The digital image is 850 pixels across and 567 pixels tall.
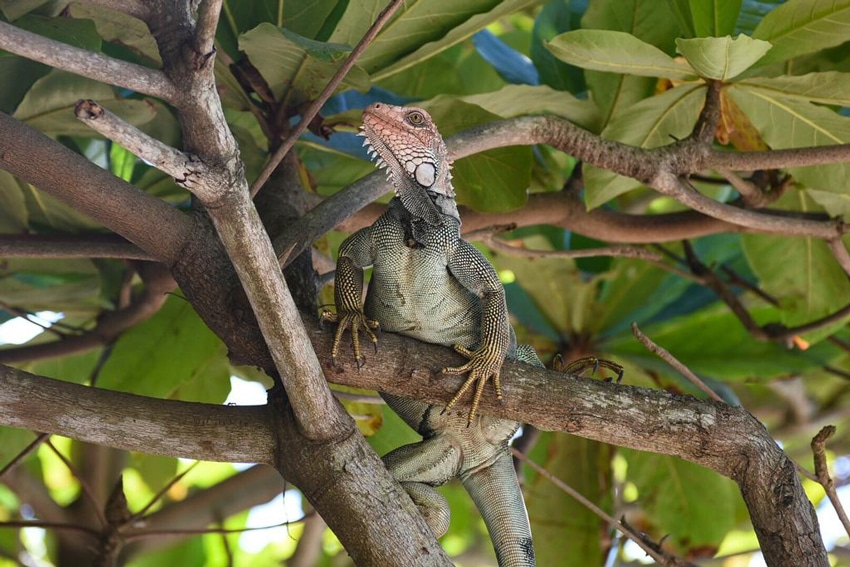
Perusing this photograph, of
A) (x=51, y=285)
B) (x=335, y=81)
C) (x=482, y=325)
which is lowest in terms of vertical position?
(x=482, y=325)

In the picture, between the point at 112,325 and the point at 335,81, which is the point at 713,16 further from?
the point at 112,325

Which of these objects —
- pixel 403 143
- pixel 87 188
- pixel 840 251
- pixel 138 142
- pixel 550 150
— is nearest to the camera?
pixel 138 142

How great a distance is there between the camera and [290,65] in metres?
3.00

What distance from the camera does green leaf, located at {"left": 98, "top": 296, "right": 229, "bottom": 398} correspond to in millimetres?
3949

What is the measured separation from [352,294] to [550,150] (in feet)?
6.89

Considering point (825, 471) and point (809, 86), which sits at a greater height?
point (809, 86)

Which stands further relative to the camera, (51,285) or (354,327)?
(51,285)

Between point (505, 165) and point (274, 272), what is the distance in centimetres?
159

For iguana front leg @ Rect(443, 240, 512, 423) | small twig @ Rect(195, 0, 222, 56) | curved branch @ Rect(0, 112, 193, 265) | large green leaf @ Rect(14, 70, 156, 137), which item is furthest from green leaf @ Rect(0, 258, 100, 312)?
small twig @ Rect(195, 0, 222, 56)

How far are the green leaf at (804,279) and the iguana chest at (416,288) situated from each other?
212 centimetres

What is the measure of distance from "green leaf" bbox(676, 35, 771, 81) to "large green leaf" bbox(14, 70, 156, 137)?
5.36 feet

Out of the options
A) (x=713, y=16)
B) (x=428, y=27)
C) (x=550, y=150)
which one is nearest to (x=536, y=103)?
(x=428, y=27)

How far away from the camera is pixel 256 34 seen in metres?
2.82

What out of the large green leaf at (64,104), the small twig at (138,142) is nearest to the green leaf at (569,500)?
the large green leaf at (64,104)
